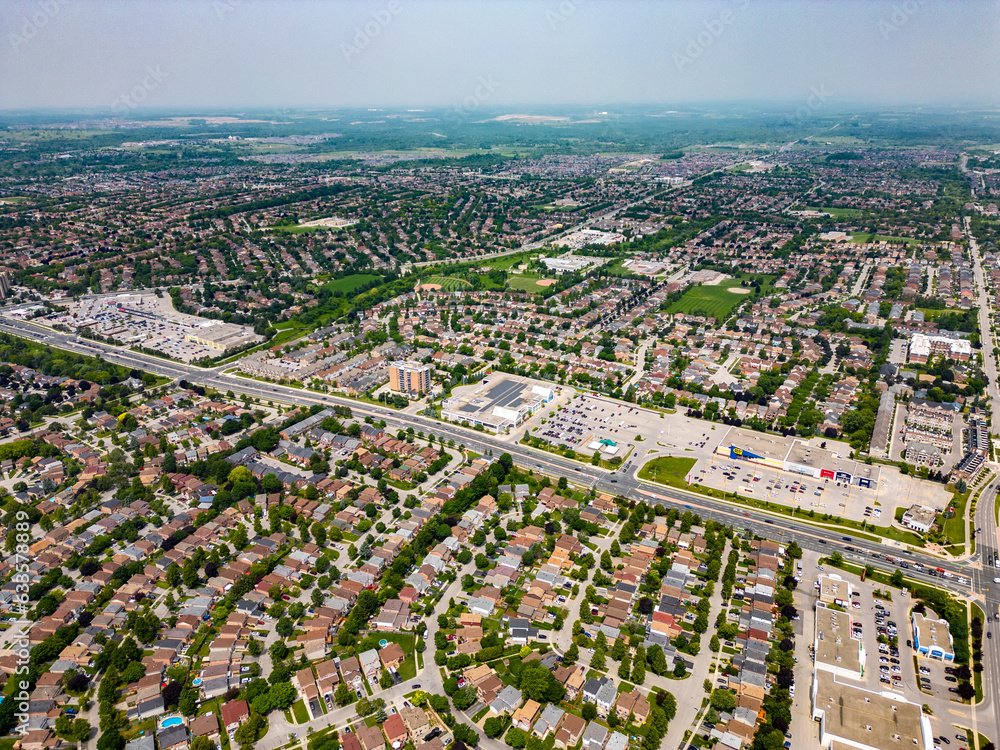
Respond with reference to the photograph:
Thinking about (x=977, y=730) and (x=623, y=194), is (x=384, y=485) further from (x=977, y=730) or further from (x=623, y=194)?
(x=623, y=194)

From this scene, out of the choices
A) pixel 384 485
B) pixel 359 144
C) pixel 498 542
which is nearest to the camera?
pixel 498 542

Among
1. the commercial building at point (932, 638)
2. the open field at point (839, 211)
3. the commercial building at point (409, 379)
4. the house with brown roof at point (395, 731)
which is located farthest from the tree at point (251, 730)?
the open field at point (839, 211)

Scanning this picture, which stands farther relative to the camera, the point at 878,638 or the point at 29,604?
the point at 29,604

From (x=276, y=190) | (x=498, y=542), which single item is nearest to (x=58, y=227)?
(x=276, y=190)

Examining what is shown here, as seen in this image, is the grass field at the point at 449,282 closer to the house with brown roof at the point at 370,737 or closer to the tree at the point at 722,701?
the house with brown roof at the point at 370,737

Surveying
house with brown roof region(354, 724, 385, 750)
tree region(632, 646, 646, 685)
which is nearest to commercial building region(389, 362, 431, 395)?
tree region(632, 646, 646, 685)

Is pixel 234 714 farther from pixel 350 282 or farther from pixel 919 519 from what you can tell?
pixel 350 282

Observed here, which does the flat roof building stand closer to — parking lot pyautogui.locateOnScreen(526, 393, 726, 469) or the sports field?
parking lot pyautogui.locateOnScreen(526, 393, 726, 469)
